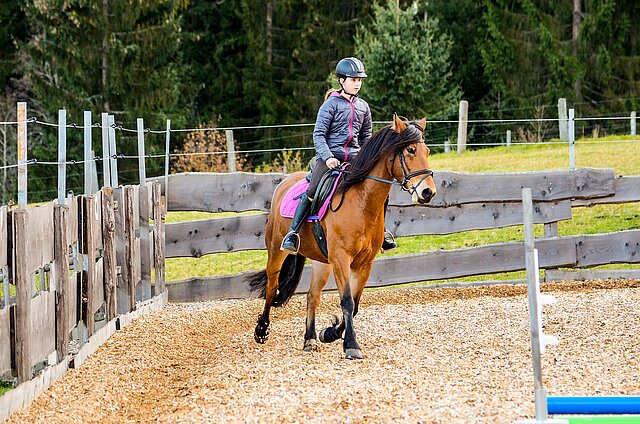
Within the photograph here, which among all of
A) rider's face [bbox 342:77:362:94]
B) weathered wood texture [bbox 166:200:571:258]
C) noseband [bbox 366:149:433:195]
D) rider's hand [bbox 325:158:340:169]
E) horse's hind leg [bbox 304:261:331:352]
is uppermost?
rider's face [bbox 342:77:362:94]

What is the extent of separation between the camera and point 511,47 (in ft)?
119

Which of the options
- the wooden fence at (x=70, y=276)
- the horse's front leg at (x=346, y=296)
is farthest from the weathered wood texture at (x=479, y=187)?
the horse's front leg at (x=346, y=296)

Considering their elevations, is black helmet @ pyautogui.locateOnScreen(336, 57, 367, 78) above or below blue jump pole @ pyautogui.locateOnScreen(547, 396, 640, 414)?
above

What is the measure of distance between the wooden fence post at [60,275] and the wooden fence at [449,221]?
5259 millimetres

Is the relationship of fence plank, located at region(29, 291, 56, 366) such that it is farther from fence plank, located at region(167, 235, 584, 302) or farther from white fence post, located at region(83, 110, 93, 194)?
fence plank, located at region(167, 235, 584, 302)

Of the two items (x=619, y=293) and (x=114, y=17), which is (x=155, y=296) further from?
(x=114, y=17)

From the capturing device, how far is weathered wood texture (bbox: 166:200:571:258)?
13.3 meters

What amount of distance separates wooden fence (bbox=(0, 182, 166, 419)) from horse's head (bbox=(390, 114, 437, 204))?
2.62m

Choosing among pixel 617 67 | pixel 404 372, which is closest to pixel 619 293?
pixel 404 372

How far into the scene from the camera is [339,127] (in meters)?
9.07

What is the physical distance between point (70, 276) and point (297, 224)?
76.8 inches

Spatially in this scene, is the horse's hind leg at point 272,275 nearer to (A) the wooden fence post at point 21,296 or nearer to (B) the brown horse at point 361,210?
(B) the brown horse at point 361,210

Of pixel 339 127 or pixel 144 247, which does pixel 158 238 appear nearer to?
pixel 144 247

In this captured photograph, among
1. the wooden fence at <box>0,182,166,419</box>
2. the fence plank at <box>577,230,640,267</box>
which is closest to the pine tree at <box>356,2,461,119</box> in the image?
the fence plank at <box>577,230,640,267</box>
